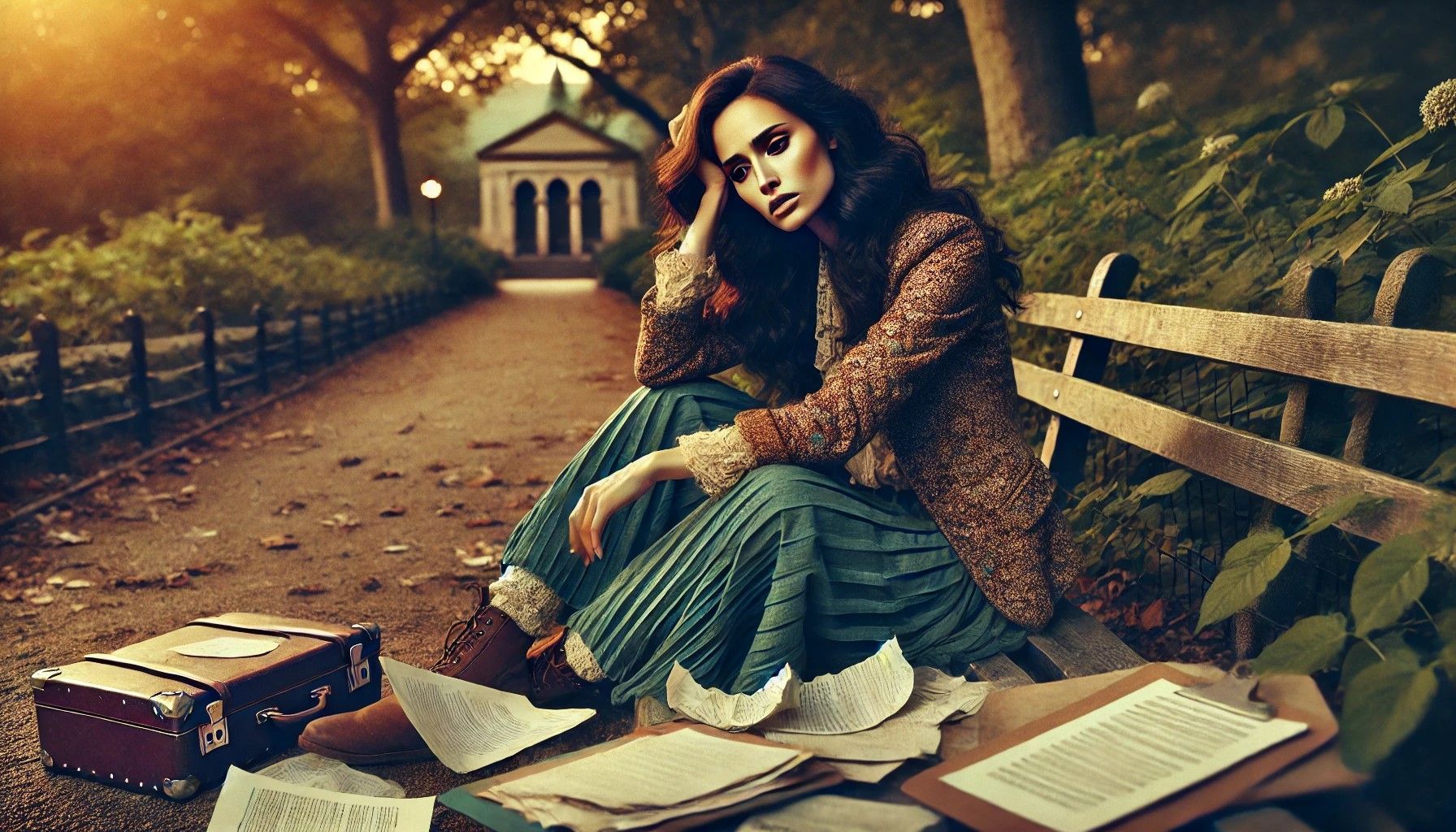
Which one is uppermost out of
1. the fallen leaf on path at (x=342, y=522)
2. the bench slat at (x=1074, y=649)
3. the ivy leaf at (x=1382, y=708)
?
the ivy leaf at (x=1382, y=708)

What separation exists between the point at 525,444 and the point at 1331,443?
18.7 ft

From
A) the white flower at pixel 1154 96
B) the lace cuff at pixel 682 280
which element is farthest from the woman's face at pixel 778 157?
the white flower at pixel 1154 96

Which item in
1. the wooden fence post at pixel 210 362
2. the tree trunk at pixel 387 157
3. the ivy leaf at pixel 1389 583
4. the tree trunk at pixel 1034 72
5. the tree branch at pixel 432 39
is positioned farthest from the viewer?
the tree trunk at pixel 387 157

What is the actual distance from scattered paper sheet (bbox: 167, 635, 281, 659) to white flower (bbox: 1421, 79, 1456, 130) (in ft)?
9.36

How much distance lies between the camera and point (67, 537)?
5.11 meters

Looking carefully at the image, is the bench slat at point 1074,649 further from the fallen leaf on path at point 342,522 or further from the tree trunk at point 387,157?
the tree trunk at point 387,157

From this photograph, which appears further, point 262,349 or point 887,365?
point 262,349

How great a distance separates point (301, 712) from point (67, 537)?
124 inches

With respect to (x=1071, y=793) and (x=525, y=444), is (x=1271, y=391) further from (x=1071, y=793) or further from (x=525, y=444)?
(x=525, y=444)

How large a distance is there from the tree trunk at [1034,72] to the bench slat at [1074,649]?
476 cm

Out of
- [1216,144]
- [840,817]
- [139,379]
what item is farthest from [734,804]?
[139,379]

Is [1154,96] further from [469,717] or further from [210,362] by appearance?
[210,362]

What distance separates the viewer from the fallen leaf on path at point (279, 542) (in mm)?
4980

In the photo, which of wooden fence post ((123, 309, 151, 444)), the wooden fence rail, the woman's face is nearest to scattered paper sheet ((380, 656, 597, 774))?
the woman's face
